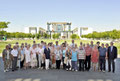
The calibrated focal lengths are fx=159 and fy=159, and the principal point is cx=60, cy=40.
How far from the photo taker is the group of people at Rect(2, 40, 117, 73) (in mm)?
9492

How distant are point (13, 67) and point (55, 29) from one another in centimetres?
16366

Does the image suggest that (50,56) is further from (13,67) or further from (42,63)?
(13,67)

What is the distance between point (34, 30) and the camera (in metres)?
183

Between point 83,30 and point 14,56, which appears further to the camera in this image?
point 83,30

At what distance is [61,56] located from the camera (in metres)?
10.1

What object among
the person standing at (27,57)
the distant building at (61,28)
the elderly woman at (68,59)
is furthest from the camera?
the distant building at (61,28)

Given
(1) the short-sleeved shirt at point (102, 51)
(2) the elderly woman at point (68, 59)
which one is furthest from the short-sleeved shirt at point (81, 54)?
(1) the short-sleeved shirt at point (102, 51)

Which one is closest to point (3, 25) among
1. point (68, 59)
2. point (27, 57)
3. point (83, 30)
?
point (27, 57)

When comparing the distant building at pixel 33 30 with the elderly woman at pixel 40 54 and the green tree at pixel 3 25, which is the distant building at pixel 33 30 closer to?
the green tree at pixel 3 25

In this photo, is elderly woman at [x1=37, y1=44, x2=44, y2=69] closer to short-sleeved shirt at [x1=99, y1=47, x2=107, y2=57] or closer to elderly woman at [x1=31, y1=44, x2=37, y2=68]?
elderly woman at [x1=31, y1=44, x2=37, y2=68]

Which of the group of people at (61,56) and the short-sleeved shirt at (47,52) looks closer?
the group of people at (61,56)

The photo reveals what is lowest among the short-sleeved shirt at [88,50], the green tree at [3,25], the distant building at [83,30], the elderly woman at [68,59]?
the elderly woman at [68,59]

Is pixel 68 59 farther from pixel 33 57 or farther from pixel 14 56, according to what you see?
pixel 14 56

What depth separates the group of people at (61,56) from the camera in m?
9.49
